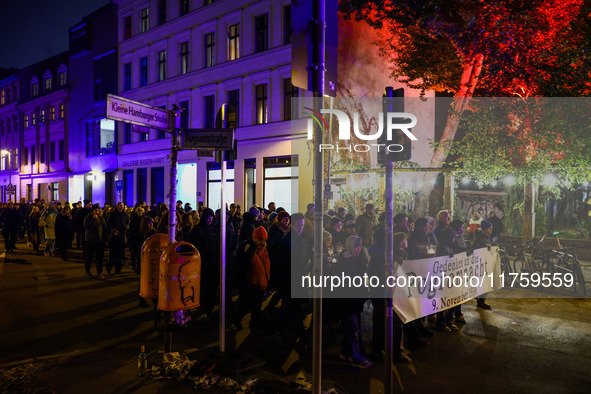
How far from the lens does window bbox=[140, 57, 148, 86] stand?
3019 cm

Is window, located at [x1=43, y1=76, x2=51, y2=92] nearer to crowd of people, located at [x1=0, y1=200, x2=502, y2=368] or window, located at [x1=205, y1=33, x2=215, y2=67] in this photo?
window, located at [x1=205, y1=33, x2=215, y2=67]

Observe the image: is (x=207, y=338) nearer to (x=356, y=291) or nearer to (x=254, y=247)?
(x=254, y=247)

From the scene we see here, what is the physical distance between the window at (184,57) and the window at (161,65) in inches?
74.6

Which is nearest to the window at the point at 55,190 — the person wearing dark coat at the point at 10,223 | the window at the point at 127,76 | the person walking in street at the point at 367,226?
the window at the point at 127,76

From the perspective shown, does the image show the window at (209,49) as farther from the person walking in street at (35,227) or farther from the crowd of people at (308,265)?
the crowd of people at (308,265)

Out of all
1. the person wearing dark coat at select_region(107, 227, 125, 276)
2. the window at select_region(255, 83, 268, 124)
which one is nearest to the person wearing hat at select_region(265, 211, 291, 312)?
the person wearing dark coat at select_region(107, 227, 125, 276)

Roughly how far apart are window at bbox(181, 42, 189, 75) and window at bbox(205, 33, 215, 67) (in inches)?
70.8

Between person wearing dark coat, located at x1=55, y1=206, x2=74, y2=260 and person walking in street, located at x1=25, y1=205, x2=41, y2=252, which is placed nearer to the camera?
person wearing dark coat, located at x1=55, y1=206, x2=74, y2=260

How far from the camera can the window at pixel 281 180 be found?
2144cm

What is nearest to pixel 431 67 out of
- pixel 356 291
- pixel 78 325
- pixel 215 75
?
pixel 215 75

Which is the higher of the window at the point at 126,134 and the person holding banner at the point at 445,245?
the window at the point at 126,134

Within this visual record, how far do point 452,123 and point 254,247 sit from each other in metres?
12.7

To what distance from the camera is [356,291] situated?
5.91 m

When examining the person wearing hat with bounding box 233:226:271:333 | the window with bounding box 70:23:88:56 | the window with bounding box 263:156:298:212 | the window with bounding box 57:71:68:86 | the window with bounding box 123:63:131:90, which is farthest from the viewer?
the window with bounding box 57:71:68:86
